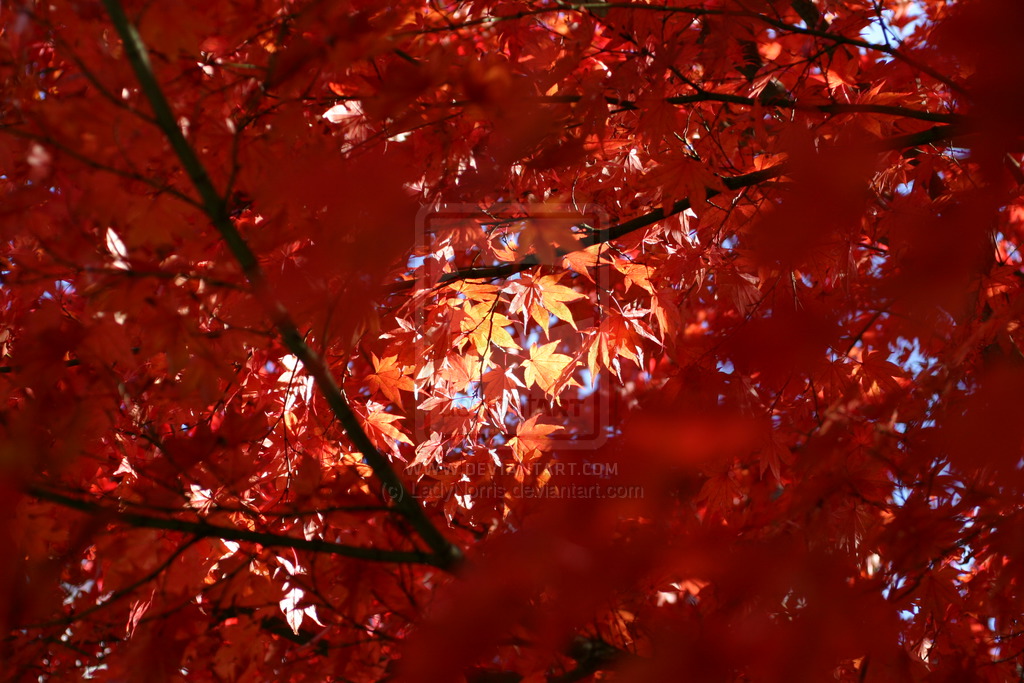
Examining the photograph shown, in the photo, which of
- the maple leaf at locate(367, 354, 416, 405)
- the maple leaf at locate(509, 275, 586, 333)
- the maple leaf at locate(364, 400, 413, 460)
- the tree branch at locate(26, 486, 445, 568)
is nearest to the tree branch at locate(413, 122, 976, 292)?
the maple leaf at locate(509, 275, 586, 333)

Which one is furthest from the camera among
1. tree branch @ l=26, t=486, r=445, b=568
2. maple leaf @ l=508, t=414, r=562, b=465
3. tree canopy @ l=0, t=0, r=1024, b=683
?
maple leaf @ l=508, t=414, r=562, b=465

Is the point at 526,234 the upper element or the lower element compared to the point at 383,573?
upper

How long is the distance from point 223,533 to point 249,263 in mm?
569

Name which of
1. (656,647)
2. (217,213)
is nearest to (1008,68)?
(656,647)

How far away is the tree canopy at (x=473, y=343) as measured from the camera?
60.2 inches

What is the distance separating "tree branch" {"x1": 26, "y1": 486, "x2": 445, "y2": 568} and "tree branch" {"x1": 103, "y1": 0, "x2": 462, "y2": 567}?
0.23 ft

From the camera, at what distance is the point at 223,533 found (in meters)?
1.45

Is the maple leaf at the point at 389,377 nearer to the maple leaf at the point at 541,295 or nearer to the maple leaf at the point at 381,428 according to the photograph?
the maple leaf at the point at 381,428

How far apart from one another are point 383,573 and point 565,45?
→ 68.7 inches

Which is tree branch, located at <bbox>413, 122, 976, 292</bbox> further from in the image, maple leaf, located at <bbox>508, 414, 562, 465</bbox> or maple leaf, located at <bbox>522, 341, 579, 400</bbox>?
maple leaf, located at <bbox>508, 414, 562, 465</bbox>

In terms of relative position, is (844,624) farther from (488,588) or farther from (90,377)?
(90,377)

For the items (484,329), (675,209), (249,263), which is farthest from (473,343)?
(249,263)

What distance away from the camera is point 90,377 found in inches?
79.8

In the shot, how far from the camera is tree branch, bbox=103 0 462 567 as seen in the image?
128 centimetres
